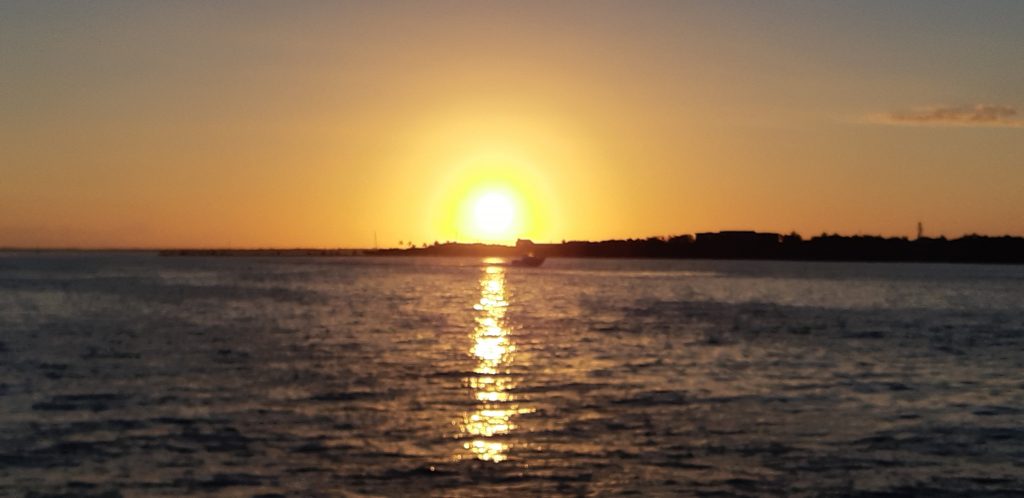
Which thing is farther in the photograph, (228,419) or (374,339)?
(374,339)

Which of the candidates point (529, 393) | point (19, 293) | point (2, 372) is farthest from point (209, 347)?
point (19, 293)

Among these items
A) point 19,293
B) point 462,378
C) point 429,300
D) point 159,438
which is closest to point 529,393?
point 462,378

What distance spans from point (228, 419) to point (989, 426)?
19.3 meters

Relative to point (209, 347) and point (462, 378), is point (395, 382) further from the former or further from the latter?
point (209, 347)

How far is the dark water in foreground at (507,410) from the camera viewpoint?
21125 millimetres

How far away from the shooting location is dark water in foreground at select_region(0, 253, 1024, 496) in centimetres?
2112

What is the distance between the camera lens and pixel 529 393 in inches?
1304

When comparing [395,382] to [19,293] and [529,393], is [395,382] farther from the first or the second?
[19,293]

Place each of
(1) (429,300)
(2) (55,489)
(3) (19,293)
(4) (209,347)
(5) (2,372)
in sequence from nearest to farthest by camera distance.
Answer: (2) (55,489) → (5) (2,372) → (4) (209,347) → (1) (429,300) → (3) (19,293)

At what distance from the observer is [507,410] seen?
97.1 feet

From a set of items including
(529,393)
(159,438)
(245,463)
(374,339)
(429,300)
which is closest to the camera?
(245,463)

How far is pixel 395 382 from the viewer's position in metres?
35.2

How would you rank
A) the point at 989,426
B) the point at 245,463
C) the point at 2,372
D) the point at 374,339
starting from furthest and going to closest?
the point at 374,339 < the point at 2,372 < the point at 989,426 < the point at 245,463

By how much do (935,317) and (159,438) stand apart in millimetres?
61112
